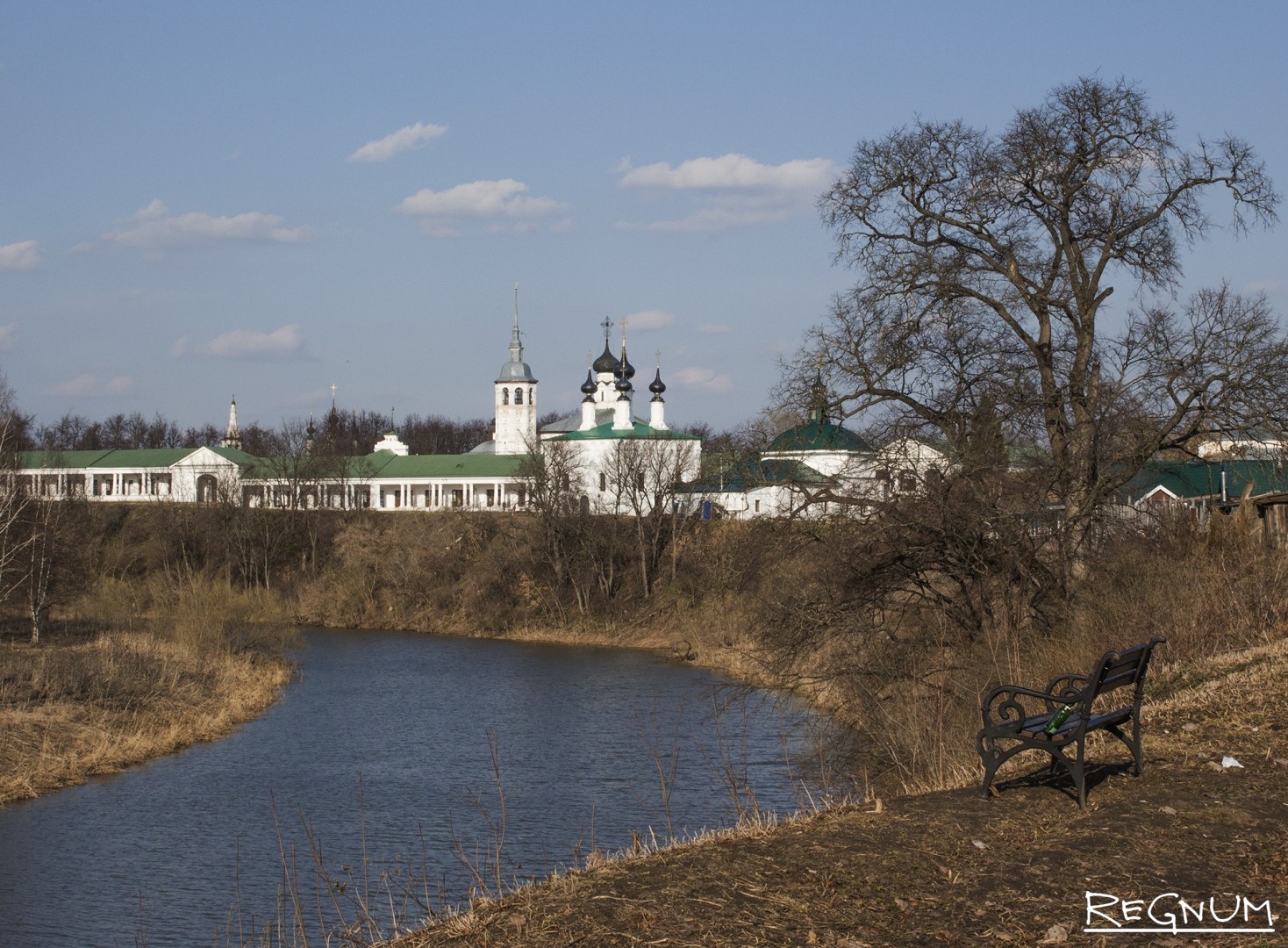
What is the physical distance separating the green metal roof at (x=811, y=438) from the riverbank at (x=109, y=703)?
443 inches

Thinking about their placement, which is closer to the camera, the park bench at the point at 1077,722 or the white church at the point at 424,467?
the park bench at the point at 1077,722

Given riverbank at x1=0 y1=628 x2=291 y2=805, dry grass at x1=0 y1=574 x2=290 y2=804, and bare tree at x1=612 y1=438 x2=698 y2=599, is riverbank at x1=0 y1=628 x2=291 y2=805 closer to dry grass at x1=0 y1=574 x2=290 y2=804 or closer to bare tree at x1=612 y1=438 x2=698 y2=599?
dry grass at x1=0 y1=574 x2=290 y2=804

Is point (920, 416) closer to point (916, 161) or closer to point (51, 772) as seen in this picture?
point (916, 161)

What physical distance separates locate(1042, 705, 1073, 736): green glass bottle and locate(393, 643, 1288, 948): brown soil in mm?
436

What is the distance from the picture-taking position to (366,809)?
17.8 meters

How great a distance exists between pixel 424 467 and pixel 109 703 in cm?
5560

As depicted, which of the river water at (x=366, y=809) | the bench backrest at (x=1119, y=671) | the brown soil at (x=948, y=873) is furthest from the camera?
the river water at (x=366, y=809)

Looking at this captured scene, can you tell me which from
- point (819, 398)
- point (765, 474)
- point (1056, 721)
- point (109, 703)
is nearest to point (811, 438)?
point (819, 398)

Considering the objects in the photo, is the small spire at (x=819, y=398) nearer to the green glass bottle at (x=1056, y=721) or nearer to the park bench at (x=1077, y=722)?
the park bench at (x=1077, y=722)

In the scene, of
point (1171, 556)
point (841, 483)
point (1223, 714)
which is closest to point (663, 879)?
point (1223, 714)

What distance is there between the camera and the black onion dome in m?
82.4

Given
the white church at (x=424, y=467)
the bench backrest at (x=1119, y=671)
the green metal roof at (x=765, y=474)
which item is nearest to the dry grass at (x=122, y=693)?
the green metal roof at (x=765, y=474)

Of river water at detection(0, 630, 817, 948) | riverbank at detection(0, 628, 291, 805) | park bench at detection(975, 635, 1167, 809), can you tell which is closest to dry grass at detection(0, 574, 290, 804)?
riverbank at detection(0, 628, 291, 805)

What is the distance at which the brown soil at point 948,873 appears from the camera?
6.11 m
